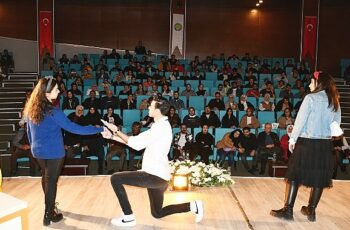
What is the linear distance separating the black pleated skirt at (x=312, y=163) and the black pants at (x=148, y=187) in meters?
1.16

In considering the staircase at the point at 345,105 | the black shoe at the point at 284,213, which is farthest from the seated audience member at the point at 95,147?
the staircase at the point at 345,105

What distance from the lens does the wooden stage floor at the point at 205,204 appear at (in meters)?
4.43

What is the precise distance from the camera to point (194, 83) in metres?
12.2

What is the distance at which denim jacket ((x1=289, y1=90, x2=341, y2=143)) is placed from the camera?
4281 mm

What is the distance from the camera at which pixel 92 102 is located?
32.8 feet

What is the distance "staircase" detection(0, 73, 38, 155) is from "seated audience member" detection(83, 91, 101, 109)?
1.64 metres

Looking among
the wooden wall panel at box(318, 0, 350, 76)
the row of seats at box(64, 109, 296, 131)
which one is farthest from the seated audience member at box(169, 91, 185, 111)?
the wooden wall panel at box(318, 0, 350, 76)

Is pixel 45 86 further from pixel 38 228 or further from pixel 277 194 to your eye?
pixel 277 194

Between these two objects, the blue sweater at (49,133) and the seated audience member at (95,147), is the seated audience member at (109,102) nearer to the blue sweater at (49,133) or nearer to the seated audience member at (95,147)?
the seated audience member at (95,147)

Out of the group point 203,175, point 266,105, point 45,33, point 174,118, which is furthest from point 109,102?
point 45,33

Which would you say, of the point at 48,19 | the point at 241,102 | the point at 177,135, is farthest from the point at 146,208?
the point at 48,19

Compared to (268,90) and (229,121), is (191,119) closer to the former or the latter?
(229,121)

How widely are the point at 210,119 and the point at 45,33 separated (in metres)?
9.28

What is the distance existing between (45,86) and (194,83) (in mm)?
8266
